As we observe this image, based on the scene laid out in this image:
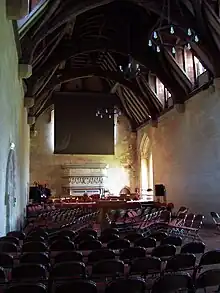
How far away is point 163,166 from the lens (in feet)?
63.9

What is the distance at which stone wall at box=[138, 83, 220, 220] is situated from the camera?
1410 cm

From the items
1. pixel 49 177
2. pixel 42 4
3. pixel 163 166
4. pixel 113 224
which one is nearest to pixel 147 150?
pixel 163 166

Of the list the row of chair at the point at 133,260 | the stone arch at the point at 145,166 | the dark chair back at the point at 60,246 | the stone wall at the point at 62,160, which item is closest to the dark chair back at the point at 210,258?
the row of chair at the point at 133,260

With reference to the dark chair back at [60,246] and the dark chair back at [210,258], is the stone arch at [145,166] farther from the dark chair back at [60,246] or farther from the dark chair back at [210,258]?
the dark chair back at [210,258]

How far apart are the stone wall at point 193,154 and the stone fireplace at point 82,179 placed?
4481 millimetres

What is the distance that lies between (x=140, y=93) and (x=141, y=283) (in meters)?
16.8

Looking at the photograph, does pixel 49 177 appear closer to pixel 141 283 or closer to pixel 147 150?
pixel 147 150

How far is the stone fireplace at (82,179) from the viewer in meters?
22.8

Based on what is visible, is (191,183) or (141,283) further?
(191,183)

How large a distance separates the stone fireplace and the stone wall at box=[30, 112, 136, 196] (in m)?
0.39

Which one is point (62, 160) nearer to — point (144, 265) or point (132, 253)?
point (132, 253)

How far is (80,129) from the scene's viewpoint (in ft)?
74.6

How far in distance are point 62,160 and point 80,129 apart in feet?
7.79

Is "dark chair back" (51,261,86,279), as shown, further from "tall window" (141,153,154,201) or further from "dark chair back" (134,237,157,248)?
"tall window" (141,153,154,201)
